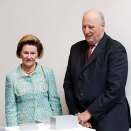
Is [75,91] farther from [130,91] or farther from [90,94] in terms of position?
[130,91]

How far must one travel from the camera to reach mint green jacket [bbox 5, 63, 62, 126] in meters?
2.66

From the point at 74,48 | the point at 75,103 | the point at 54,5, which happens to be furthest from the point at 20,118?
the point at 54,5

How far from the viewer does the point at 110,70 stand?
247cm

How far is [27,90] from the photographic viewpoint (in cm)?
266

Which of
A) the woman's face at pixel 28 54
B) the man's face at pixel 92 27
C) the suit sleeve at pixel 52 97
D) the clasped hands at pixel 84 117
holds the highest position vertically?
the man's face at pixel 92 27

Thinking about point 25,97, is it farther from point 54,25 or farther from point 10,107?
point 54,25

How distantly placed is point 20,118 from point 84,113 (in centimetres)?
59

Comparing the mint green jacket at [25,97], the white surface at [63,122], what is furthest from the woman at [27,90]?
the white surface at [63,122]

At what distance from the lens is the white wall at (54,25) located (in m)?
2.89

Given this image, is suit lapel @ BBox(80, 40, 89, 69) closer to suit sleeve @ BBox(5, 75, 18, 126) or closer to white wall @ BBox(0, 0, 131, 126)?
white wall @ BBox(0, 0, 131, 126)

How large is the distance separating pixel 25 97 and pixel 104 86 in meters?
0.69

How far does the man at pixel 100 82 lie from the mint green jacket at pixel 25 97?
299mm

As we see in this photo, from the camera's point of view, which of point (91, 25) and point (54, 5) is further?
point (54, 5)

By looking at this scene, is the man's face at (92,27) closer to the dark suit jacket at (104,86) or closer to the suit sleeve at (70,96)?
the dark suit jacket at (104,86)
